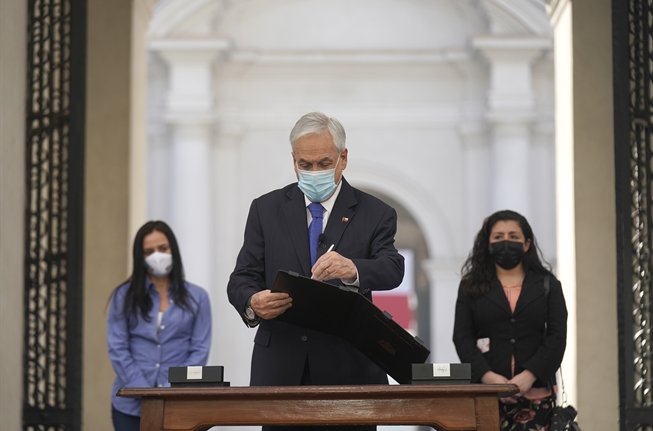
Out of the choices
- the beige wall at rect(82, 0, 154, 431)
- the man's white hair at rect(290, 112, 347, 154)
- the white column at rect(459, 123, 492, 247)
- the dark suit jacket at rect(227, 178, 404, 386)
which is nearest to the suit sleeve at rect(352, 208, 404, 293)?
the dark suit jacket at rect(227, 178, 404, 386)

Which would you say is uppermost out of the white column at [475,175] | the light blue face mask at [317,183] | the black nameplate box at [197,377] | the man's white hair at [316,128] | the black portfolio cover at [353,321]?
the white column at [475,175]

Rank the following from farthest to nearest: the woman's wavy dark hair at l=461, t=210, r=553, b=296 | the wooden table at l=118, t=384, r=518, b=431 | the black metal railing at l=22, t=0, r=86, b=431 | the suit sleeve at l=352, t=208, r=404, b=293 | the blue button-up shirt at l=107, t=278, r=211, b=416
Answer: the black metal railing at l=22, t=0, r=86, b=431 → the blue button-up shirt at l=107, t=278, r=211, b=416 → the woman's wavy dark hair at l=461, t=210, r=553, b=296 → the suit sleeve at l=352, t=208, r=404, b=293 → the wooden table at l=118, t=384, r=518, b=431

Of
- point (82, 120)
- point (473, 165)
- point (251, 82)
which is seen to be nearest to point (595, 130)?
point (82, 120)

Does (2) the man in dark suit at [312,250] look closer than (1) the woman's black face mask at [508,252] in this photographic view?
Yes

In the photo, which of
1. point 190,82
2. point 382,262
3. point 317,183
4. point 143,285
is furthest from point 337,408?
point 190,82

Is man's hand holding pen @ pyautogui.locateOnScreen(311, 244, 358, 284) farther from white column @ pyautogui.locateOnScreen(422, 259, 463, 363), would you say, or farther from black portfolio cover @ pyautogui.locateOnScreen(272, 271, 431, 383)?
white column @ pyautogui.locateOnScreen(422, 259, 463, 363)

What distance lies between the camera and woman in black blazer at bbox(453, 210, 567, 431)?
5055 mm

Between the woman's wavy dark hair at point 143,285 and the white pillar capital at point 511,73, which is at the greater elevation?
the white pillar capital at point 511,73

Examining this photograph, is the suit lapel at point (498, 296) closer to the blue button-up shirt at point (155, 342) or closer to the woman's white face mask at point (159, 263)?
the blue button-up shirt at point (155, 342)

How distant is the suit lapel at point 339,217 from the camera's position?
153 inches

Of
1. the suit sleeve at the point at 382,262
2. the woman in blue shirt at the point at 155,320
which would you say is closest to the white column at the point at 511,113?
the woman in blue shirt at the point at 155,320

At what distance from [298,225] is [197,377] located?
738mm

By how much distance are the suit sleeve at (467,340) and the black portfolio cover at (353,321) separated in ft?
4.84

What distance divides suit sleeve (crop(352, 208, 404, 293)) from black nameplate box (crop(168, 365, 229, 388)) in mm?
604
